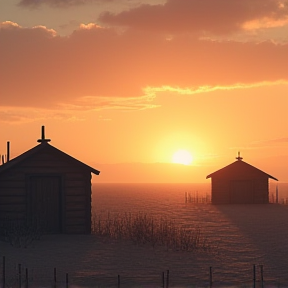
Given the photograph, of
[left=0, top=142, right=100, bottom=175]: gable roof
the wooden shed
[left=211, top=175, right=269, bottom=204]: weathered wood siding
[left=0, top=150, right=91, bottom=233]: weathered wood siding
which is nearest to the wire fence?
[left=0, top=150, right=91, bottom=233]: weathered wood siding

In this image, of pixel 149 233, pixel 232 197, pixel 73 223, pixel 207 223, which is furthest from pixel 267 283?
pixel 232 197

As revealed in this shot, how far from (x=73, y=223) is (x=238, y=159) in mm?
31330

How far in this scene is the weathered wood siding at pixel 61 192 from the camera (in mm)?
24422

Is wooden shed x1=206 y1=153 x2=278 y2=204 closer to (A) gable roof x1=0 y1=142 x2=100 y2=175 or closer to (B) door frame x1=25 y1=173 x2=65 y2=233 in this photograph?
(A) gable roof x1=0 y1=142 x2=100 y2=175

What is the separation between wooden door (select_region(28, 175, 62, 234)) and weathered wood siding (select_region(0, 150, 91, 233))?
0.21m

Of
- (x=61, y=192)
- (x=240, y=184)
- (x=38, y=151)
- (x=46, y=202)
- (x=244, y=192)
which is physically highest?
(x=38, y=151)

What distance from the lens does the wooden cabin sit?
24.4 metres

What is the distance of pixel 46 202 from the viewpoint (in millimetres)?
24828

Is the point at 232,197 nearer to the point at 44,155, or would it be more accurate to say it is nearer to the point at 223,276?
the point at 44,155

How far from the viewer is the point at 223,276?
49.7ft

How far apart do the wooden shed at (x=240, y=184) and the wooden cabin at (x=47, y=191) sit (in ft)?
96.3

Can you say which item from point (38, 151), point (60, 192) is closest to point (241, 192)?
point (60, 192)

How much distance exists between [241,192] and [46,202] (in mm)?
31292

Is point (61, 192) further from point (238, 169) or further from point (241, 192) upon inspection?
point (241, 192)
